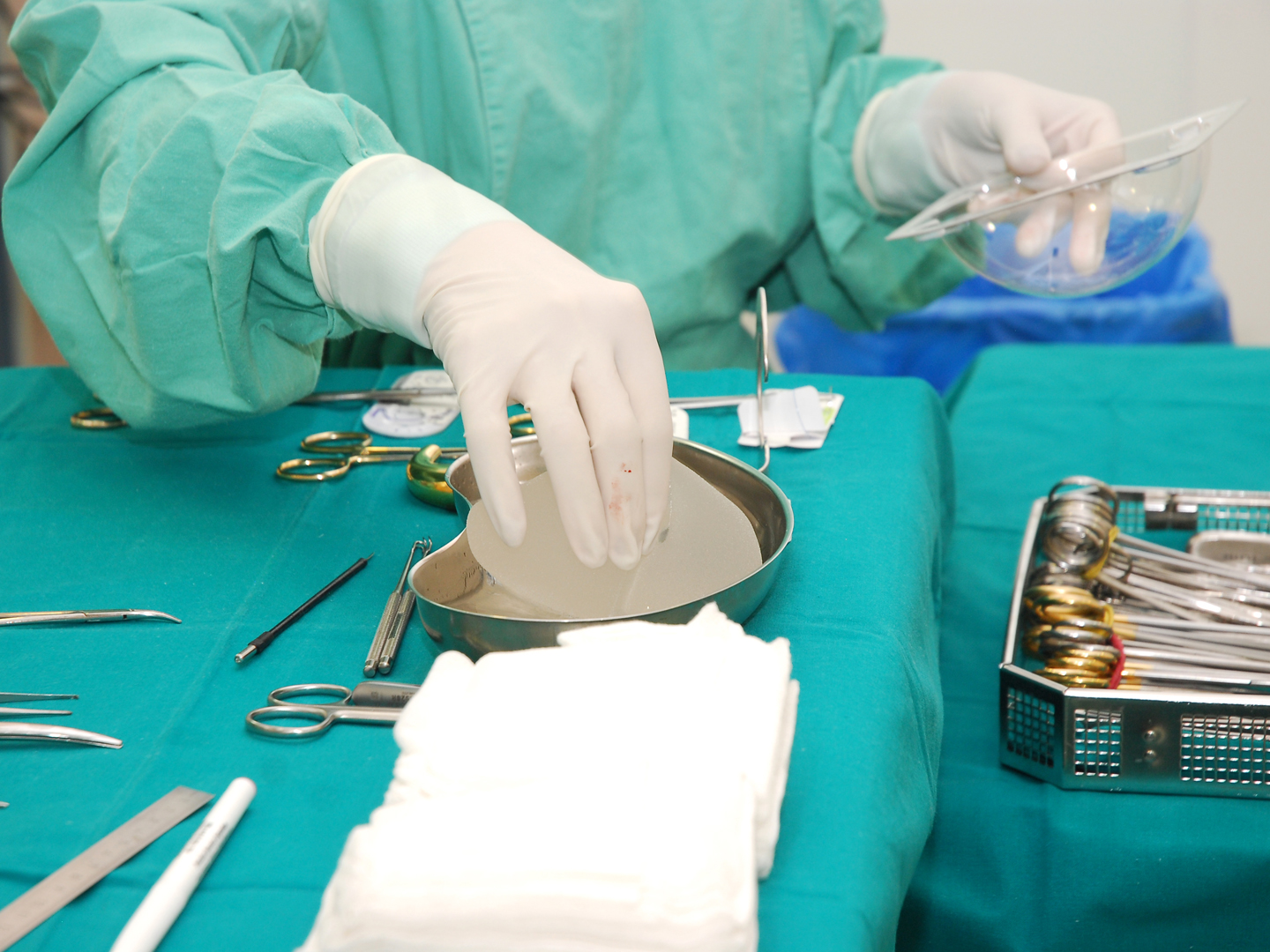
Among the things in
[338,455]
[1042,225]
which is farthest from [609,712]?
[1042,225]

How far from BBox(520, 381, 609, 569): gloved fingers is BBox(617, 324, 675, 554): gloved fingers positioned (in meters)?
0.05

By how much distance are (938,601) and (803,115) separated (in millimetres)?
715

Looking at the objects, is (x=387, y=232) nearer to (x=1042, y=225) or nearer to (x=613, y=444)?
(x=613, y=444)

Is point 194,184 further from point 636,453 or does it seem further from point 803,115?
point 803,115

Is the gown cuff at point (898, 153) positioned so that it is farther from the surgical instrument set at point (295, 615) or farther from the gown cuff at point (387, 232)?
the surgical instrument set at point (295, 615)

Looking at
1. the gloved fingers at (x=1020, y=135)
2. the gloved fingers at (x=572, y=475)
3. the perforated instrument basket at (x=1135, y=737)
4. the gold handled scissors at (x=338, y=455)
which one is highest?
the gloved fingers at (x=1020, y=135)

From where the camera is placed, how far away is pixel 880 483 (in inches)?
33.9

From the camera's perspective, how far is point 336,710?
59cm

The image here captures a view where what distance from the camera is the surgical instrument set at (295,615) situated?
66 centimetres

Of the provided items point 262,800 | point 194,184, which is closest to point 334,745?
point 262,800

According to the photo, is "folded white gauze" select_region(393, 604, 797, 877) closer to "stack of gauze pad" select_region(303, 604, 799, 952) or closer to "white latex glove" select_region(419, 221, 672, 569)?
"stack of gauze pad" select_region(303, 604, 799, 952)

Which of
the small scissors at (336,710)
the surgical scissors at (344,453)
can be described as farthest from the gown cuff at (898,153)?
the small scissors at (336,710)

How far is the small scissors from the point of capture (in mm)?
587

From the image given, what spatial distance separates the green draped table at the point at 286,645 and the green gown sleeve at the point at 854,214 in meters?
0.38
